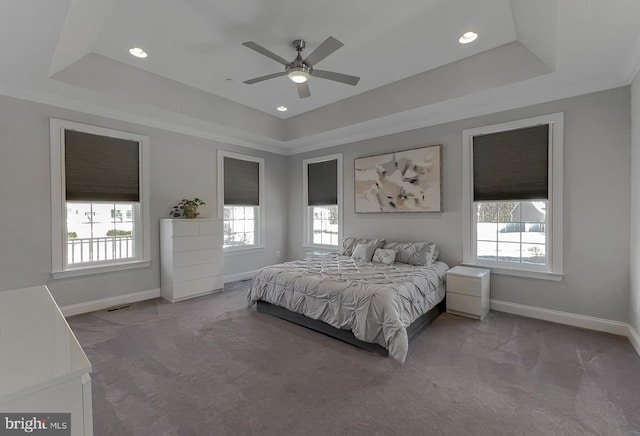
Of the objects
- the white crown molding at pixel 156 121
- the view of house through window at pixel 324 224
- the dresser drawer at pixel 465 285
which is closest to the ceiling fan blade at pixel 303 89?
the white crown molding at pixel 156 121

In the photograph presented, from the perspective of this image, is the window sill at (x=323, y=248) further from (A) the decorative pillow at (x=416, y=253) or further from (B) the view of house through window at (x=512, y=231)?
(B) the view of house through window at (x=512, y=231)

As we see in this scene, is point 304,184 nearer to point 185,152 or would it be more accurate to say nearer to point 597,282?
point 185,152

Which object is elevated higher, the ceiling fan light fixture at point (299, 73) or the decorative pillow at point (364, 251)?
the ceiling fan light fixture at point (299, 73)

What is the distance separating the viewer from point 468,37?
2939 millimetres

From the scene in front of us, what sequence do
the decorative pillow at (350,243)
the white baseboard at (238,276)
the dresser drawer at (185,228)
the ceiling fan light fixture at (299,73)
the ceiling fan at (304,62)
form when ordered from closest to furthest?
the ceiling fan at (304,62) < the ceiling fan light fixture at (299,73) < the dresser drawer at (185,228) < the decorative pillow at (350,243) < the white baseboard at (238,276)

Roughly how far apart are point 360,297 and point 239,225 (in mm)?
3543

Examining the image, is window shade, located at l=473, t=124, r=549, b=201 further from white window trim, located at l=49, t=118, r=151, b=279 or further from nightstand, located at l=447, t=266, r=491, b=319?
white window trim, located at l=49, t=118, r=151, b=279

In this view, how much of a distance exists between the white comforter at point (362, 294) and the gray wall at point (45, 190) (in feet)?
6.68

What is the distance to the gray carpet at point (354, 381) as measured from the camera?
1864mm

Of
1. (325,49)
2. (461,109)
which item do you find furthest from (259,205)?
(461,109)

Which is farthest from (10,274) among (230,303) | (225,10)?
(225,10)

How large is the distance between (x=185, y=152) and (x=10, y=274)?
2645 millimetres

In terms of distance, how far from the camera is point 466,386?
88.2 inches

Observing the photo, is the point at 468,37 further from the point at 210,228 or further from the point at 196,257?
the point at 196,257
